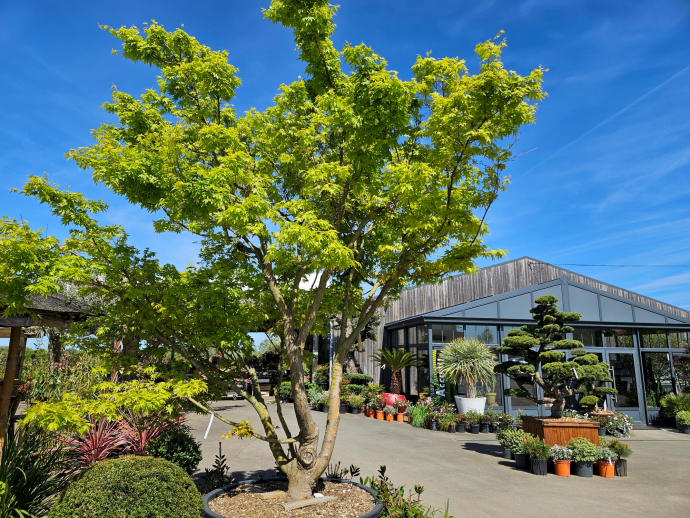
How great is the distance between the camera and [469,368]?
1434 centimetres

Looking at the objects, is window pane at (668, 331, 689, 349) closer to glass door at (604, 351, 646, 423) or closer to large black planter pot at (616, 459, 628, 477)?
glass door at (604, 351, 646, 423)

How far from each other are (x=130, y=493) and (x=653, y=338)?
57.7 feet

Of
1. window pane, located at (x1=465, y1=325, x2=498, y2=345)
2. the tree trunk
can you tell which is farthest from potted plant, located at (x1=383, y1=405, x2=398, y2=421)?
the tree trunk

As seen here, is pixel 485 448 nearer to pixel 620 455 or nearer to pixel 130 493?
pixel 620 455

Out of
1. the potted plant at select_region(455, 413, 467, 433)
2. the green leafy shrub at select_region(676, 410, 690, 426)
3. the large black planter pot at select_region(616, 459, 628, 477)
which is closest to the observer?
the large black planter pot at select_region(616, 459, 628, 477)

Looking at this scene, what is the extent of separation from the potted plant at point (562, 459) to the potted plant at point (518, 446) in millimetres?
496

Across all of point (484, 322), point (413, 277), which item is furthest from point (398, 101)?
point (484, 322)

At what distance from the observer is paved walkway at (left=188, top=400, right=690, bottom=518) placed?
6.32 m

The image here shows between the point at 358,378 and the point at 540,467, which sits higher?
the point at 358,378

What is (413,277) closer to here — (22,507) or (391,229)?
(391,229)

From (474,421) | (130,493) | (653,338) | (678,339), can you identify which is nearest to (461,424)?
(474,421)

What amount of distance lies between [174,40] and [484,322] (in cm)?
1343

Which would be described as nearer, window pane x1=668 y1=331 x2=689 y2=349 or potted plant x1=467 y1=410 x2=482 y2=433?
potted plant x1=467 y1=410 x2=482 y2=433

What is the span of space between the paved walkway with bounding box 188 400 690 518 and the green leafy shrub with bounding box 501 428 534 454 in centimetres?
38
